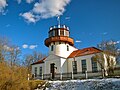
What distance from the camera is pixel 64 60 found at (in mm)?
30547

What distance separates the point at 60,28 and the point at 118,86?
1835cm

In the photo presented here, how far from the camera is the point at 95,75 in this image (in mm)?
25812

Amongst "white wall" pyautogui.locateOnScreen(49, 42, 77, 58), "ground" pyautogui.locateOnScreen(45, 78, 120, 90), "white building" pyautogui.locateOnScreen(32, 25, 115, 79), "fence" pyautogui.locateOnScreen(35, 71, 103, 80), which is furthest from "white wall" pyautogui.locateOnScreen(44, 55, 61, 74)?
"ground" pyautogui.locateOnScreen(45, 78, 120, 90)

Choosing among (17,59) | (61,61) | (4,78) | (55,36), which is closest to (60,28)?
(55,36)

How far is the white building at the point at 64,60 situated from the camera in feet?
90.1

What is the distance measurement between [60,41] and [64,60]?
12.1 feet

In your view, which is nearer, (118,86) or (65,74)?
(118,86)

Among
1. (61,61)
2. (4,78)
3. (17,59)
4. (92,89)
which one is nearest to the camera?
(4,78)

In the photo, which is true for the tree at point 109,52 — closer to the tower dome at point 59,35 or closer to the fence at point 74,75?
the fence at point 74,75

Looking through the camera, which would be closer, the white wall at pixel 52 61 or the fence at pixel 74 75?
the fence at pixel 74 75

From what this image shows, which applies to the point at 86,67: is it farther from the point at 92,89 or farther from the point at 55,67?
the point at 92,89

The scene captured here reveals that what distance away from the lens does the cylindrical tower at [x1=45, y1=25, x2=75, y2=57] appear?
106 ft

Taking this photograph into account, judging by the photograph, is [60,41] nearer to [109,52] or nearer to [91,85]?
[109,52]

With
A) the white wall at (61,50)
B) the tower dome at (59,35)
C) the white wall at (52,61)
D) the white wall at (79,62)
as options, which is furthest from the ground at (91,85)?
the tower dome at (59,35)
